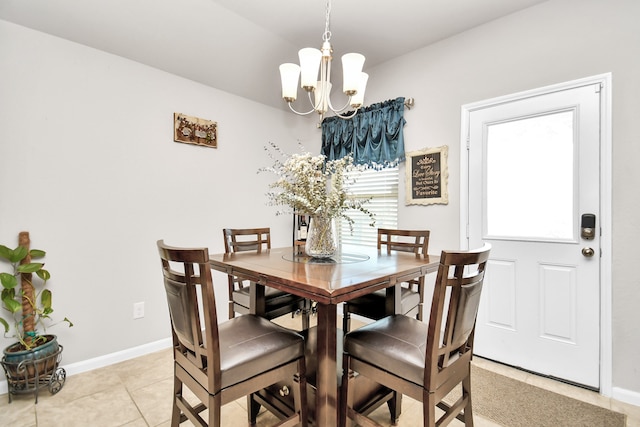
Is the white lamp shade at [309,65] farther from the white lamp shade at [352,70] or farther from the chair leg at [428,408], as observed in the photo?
the chair leg at [428,408]

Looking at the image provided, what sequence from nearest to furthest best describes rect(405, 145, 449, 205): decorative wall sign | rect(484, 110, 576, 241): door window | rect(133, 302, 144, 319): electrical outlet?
rect(484, 110, 576, 241): door window → rect(133, 302, 144, 319): electrical outlet → rect(405, 145, 449, 205): decorative wall sign

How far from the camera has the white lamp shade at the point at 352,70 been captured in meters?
1.76

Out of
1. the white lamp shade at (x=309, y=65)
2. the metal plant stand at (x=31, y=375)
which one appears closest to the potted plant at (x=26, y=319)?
the metal plant stand at (x=31, y=375)

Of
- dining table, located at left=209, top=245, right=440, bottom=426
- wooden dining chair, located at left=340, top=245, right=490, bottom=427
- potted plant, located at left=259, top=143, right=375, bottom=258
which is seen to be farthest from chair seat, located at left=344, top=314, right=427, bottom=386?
potted plant, located at left=259, top=143, right=375, bottom=258

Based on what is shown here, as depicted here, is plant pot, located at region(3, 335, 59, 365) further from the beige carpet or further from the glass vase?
the beige carpet

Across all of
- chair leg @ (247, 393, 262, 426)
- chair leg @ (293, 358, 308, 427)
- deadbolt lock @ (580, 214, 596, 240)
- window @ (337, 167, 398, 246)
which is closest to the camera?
chair leg @ (293, 358, 308, 427)

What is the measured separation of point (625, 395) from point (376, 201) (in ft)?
7.73

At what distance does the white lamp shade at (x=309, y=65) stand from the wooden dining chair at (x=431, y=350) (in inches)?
49.7

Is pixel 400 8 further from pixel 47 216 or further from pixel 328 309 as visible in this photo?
pixel 47 216

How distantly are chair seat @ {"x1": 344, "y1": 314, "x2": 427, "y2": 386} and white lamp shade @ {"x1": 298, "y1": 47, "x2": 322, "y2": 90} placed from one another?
1410mm

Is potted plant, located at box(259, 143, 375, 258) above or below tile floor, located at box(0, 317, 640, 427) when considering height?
above

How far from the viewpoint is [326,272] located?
4.71ft

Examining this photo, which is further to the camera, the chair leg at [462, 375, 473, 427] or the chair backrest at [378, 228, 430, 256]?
the chair backrest at [378, 228, 430, 256]

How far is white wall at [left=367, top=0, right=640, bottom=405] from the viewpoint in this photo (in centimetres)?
193
